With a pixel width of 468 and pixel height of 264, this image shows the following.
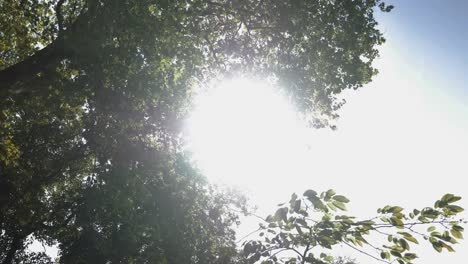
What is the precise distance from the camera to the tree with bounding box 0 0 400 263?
12.0 m

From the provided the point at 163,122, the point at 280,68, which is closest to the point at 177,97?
the point at 163,122

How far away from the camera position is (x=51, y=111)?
63.6 ft

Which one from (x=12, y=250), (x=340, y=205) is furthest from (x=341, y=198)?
(x=12, y=250)

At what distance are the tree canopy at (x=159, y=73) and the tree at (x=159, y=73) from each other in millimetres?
49

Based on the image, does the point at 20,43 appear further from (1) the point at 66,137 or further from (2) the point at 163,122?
(2) the point at 163,122

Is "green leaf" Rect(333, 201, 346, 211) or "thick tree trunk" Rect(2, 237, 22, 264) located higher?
"thick tree trunk" Rect(2, 237, 22, 264)

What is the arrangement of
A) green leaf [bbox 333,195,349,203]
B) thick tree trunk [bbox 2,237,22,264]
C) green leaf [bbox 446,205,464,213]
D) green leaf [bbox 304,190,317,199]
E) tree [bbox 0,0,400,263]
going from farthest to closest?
thick tree trunk [bbox 2,237,22,264], tree [bbox 0,0,400,263], green leaf [bbox 304,190,317,199], green leaf [bbox 333,195,349,203], green leaf [bbox 446,205,464,213]

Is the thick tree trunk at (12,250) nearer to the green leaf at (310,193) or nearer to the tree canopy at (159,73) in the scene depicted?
the tree canopy at (159,73)

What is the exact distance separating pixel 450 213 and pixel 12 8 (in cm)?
2080

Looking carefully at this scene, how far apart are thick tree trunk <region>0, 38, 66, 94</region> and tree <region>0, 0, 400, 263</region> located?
5 centimetres

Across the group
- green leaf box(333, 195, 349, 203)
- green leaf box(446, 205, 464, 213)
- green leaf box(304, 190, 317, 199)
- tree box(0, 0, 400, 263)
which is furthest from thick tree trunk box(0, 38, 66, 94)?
green leaf box(446, 205, 464, 213)

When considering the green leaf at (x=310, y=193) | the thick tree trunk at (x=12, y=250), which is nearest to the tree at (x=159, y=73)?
the green leaf at (x=310, y=193)

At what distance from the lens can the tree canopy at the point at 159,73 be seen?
12016mm

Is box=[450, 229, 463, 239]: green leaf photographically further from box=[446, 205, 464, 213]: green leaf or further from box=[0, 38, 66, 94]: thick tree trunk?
box=[0, 38, 66, 94]: thick tree trunk
